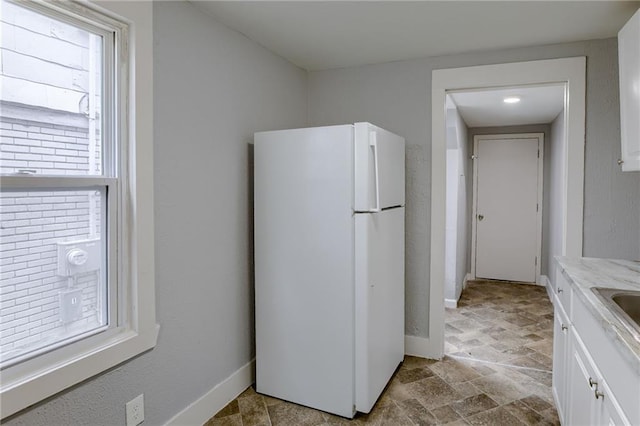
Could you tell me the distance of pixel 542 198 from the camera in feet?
18.1

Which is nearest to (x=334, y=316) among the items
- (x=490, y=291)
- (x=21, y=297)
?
(x=21, y=297)

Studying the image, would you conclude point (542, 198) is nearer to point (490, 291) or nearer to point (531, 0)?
point (490, 291)

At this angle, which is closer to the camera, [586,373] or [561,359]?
[586,373]

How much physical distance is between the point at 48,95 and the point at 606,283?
7.57ft

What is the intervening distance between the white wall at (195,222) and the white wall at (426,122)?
2.58 ft

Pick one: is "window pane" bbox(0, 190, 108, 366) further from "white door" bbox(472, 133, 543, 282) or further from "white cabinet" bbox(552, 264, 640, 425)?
"white door" bbox(472, 133, 543, 282)

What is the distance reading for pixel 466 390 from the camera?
2605mm

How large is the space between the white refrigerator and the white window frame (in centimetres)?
75

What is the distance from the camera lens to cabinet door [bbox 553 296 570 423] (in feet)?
6.51

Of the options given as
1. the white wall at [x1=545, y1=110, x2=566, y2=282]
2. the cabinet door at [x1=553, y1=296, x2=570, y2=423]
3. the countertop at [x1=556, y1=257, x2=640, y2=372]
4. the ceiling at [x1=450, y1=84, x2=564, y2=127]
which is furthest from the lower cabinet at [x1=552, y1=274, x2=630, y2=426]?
the white wall at [x1=545, y1=110, x2=566, y2=282]

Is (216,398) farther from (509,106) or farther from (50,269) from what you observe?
(509,106)

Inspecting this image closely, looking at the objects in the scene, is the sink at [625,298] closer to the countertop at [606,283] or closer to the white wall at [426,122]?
the countertop at [606,283]

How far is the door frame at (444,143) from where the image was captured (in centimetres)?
263

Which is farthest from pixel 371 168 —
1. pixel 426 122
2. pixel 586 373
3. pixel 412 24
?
pixel 586 373
